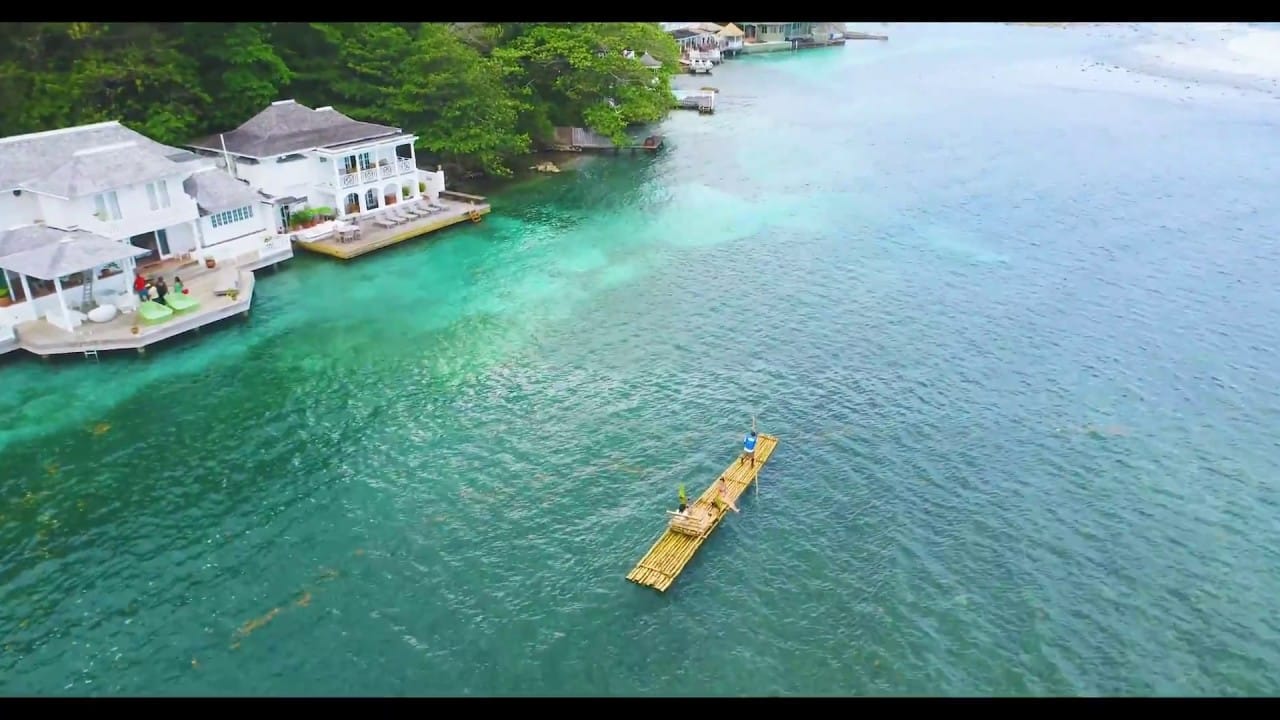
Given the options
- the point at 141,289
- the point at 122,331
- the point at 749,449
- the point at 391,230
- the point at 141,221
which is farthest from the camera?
the point at 391,230

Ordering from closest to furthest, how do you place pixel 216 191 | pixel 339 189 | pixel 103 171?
pixel 103 171 → pixel 216 191 → pixel 339 189

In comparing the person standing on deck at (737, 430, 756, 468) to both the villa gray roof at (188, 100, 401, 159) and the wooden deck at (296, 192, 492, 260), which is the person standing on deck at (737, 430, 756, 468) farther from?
the villa gray roof at (188, 100, 401, 159)

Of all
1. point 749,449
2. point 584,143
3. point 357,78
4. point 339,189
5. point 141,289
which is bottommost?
point 749,449

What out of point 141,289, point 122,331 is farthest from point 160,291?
point 122,331

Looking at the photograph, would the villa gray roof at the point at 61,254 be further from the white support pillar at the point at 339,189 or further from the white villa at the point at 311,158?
the white support pillar at the point at 339,189

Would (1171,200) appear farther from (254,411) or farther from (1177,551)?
(254,411)

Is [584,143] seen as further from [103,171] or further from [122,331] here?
[122,331]

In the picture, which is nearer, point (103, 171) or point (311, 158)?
point (103, 171)

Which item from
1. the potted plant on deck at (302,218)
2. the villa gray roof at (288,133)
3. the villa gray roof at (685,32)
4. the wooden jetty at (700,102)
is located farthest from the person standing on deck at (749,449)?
the villa gray roof at (685,32)
